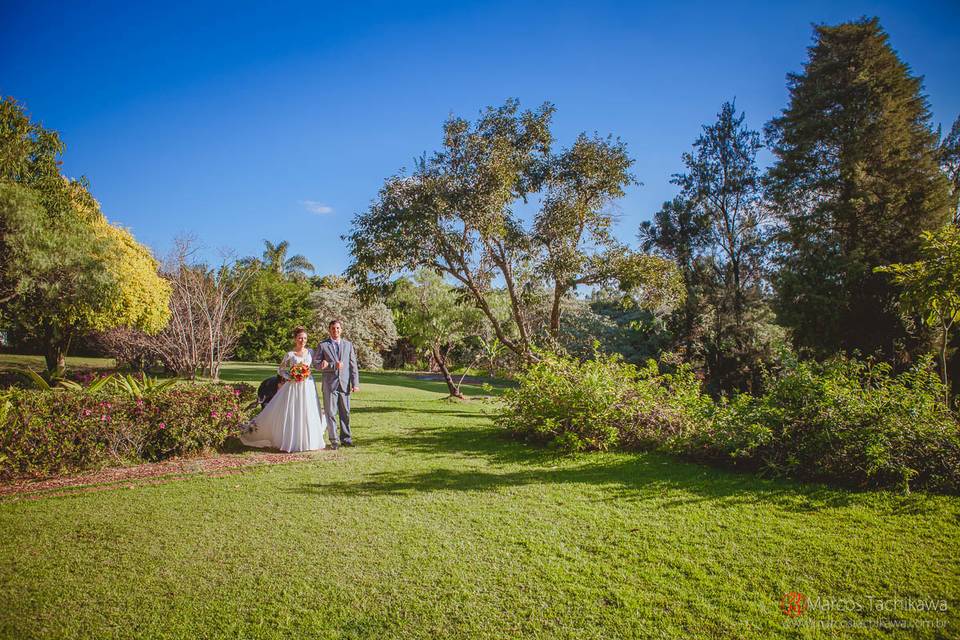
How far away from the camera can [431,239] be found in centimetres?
1179

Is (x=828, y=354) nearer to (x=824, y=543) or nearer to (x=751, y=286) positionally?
(x=751, y=286)

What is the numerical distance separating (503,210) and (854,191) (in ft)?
53.8

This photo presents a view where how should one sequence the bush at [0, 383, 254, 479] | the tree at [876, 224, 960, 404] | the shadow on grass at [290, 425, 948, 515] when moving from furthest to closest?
the bush at [0, 383, 254, 479] → the tree at [876, 224, 960, 404] → the shadow on grass at [290, 425, 948, 515]

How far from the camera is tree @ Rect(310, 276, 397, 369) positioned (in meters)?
29.3

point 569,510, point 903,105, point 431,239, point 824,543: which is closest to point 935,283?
point 824,543

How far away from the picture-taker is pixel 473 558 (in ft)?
13.1

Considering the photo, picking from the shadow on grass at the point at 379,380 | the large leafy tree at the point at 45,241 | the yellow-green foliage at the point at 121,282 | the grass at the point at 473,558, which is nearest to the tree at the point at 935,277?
the grass at the point at 473,558

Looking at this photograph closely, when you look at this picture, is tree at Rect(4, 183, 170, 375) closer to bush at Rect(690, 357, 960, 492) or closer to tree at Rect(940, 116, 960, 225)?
bush at Rect(690, 357, 960, 492)

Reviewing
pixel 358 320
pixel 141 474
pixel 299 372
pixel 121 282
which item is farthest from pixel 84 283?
pixel 358 320

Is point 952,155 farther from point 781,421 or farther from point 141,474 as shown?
point 141,474

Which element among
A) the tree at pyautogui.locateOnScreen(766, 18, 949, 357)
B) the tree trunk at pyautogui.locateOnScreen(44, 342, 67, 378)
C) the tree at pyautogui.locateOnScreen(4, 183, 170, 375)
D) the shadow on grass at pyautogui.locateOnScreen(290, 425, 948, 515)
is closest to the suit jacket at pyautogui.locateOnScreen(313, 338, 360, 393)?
the shadow on grass at pyautogui.locateOnScreen(290, 425, 948, 515)

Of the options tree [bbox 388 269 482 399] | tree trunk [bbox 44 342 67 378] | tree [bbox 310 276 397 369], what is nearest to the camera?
tree trunk [bbox 44 342 67 378]

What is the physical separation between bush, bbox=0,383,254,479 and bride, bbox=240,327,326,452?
1.44 feet

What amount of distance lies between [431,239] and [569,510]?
812 centimetres
